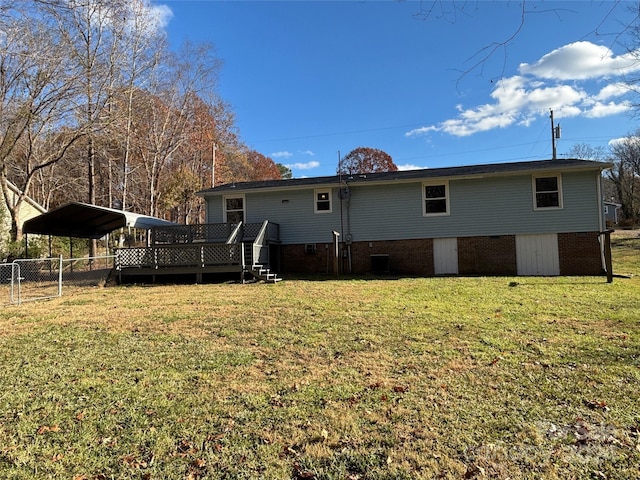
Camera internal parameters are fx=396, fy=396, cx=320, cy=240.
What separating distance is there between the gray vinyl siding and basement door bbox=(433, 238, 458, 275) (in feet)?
1.11

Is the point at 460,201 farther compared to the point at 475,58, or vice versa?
the point at 460,201

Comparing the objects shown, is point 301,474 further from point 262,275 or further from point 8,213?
point 8,213

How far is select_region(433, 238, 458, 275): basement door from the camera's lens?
14773 mm

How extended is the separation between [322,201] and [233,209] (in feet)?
12.4

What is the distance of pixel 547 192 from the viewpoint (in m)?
14.1

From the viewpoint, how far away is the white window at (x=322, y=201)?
51.9 ft

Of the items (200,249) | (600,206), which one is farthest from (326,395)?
(600,206)

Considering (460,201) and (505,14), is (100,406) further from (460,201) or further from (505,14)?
(460,201)

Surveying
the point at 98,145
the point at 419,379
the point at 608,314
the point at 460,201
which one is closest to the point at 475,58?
the point at 419,379

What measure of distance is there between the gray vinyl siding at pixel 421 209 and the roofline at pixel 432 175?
0.30m

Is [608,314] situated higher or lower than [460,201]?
lower

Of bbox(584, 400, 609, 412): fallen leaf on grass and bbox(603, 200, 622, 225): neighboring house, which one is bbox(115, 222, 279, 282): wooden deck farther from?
bbox(603, 200, 622, 225): neighboring house

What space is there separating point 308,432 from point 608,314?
611cm

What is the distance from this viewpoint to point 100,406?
136 inches
